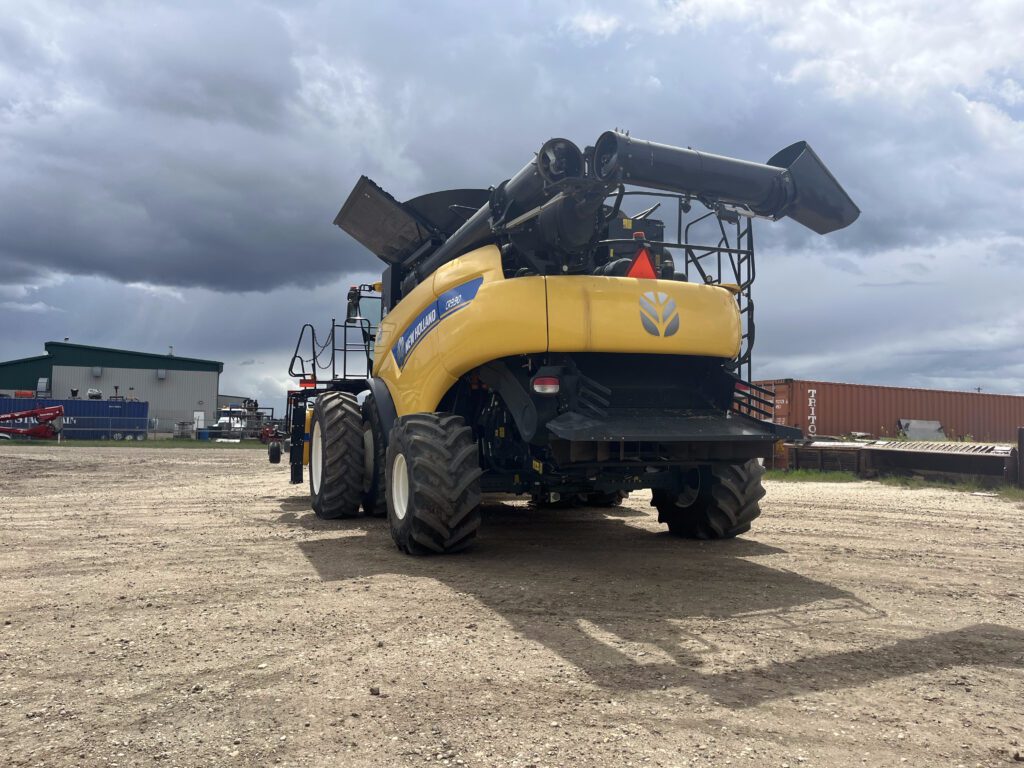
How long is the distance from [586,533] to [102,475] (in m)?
13.3

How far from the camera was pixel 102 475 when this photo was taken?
17.5m

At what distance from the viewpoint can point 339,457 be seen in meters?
9.47

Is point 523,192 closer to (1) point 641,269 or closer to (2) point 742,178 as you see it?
(1) point 641,269

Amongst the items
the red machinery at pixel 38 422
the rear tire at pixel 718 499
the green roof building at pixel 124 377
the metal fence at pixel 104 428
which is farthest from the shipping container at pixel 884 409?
the green roof building at pixel 124 377

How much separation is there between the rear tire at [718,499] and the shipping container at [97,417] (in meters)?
40.7

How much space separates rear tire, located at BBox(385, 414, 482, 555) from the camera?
252 inches

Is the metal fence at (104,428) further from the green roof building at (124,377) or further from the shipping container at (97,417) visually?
the green roof building at (124,377)

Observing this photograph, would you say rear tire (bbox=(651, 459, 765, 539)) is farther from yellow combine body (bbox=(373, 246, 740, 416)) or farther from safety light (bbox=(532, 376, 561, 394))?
safety light (bbox=(532, 376, 561, 394))

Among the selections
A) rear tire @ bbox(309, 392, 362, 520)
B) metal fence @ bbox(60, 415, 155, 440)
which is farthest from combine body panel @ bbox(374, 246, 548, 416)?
metal fence @ bbox(60, 415, 155, 440)

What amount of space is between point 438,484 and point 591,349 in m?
1.67

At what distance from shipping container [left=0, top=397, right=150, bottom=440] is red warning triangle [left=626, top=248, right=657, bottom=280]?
4146cm

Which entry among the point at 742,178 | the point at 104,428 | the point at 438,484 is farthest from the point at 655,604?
the point at 104,428

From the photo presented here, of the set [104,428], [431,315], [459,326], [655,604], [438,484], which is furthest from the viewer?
[104,428]

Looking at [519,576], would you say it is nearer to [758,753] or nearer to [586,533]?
[586,533]
